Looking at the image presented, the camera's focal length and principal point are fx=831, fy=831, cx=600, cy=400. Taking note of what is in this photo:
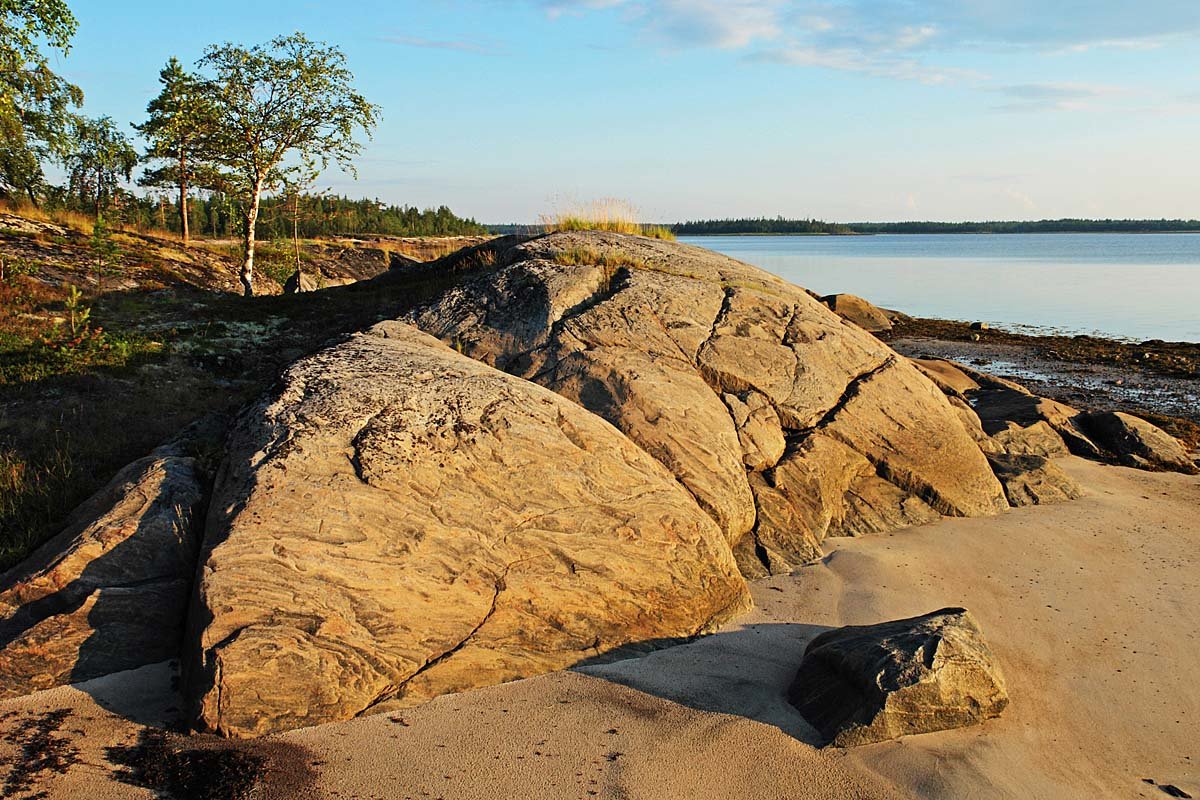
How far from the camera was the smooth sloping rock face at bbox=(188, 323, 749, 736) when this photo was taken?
17.2 feet

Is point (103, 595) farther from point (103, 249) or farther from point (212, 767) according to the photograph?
point (103, 249)

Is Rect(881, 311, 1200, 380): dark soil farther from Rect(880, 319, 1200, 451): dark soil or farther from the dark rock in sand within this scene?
the dark rock in sand

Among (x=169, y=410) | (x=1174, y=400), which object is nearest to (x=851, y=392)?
(x=169, y=410)

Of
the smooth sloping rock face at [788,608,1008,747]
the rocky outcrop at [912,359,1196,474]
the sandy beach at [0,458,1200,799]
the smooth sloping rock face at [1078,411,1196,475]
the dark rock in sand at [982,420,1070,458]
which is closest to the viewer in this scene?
the sandy beach at [0,458,1200,799]

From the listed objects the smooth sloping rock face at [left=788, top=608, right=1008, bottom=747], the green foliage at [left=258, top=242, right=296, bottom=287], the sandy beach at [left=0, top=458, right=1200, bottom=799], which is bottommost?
the sandy beach at [left=0, top=458, right=1200, bottom=799]

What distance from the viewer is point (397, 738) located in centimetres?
512

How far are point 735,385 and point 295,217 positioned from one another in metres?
26.6

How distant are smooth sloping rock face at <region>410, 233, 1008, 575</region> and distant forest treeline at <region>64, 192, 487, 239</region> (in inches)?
866

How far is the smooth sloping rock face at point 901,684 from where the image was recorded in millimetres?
5191

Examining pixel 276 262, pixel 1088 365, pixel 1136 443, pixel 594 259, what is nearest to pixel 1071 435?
pixel 1136 443

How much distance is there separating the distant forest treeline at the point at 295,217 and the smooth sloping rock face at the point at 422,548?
24835 mm

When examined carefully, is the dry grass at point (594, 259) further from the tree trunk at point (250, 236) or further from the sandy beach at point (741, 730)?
the tree trunk at point (250, 236)

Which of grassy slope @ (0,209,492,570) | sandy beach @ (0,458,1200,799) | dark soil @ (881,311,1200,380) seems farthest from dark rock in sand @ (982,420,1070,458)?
dark soil @ (881,311,1200,380)

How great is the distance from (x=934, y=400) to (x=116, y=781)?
30.0 feet
